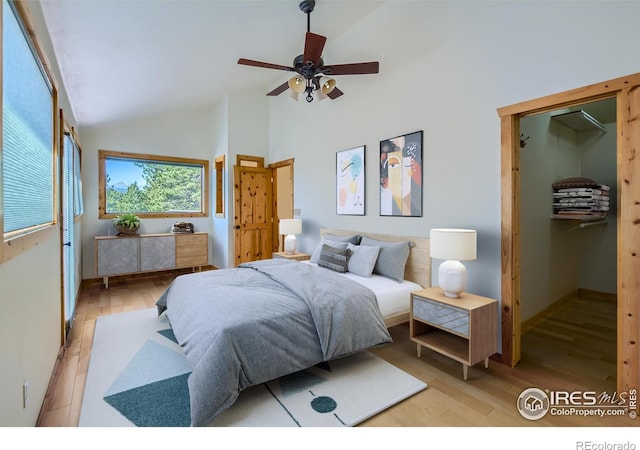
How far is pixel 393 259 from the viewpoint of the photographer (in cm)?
326

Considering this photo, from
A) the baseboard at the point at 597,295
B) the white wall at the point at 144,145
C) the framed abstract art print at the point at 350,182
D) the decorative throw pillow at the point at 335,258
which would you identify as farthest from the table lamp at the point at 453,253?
the white wall at the point at 144,145

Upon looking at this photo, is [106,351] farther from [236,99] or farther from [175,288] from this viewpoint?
[236,99]

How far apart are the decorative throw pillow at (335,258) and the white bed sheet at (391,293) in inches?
13.0

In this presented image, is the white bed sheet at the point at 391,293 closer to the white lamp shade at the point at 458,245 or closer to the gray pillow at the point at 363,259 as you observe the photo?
the gray pillow at the point at 363,259

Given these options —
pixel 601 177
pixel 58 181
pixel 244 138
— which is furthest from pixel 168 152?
pixel 601 177

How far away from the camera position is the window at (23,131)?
4.60 feet

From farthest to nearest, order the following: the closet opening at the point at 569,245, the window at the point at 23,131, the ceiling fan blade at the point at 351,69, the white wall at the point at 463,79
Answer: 1. the ceiling fan blade at the point at 351,69
2. the closet opening at the point at 569,245
3. the white wall at the point at 463,79
4. the window at the point at 23,131

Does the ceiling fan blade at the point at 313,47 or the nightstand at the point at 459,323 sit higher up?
the ceiling fan blade at the point at 313,47

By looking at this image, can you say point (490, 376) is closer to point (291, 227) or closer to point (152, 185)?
point (291, 227)

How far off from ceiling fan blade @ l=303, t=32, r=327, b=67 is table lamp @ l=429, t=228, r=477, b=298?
187 cm

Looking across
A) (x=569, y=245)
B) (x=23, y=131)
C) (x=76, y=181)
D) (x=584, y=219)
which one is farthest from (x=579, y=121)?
(x=76, y=181)

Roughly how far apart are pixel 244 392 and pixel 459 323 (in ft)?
5.35

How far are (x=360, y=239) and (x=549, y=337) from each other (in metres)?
2.16

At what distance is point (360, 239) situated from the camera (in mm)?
3889
